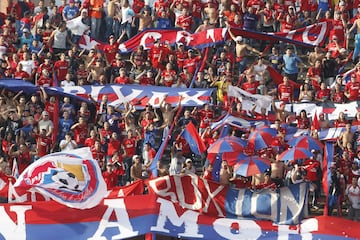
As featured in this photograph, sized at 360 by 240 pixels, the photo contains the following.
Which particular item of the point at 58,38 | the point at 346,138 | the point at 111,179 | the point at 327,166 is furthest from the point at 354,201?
the point at 58,38

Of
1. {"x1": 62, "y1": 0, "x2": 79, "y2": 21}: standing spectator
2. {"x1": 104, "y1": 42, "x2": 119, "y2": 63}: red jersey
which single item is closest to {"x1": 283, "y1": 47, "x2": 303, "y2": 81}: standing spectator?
{"x1": 104, "y1": 42, "x2": 119, "y2": 63}: red jersey

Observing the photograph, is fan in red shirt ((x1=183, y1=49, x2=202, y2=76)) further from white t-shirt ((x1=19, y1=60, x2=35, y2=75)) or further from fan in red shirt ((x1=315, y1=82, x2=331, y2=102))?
white t-shirt ((x1=19, y1=60, x2=35, y2=75))

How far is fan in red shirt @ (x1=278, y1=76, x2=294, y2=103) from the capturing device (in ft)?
92.5

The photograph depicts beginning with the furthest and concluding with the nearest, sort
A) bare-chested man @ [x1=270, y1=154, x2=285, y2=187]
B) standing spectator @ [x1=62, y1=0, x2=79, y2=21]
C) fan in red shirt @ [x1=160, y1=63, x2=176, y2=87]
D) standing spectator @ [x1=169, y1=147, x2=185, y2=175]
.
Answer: standing spectator @ [x1=62, y1=0, x2=79, y2=21], fan in red shirt @ [x1=160, y1=63, x2=176, y2=87], standing spectator @ [x1=169, y1=147, x2=185, y2=175], bare-chested man @ [x1=270, y1=154, x2=285, y2=187]

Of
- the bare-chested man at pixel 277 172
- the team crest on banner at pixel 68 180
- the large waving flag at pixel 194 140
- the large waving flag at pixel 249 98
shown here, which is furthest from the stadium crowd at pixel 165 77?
the team crest on banner at pixel 68 180

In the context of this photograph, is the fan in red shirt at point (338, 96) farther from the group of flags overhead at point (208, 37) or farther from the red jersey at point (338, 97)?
the group of flags overhead at point (208, 37)

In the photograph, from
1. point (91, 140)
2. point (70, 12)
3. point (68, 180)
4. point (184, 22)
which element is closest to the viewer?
point (68, 180)

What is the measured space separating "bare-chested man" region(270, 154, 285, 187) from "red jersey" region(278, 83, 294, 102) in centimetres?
404

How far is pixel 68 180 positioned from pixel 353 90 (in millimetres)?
7653

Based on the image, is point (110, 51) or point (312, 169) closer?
point (312, 169)

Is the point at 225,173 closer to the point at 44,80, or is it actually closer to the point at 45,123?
the point at 45,123

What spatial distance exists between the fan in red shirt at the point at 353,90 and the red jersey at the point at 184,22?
15.3ft

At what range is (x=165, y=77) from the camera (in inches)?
1146

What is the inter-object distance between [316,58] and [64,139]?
5.76 m
